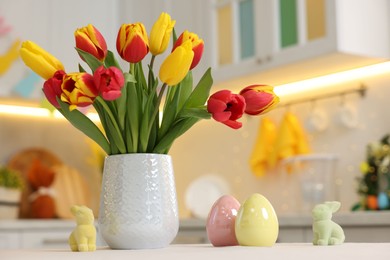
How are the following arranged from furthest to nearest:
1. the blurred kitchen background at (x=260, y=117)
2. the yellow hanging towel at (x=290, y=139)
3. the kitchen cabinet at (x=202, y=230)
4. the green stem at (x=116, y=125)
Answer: the yellow hanging towel at (x=290, y=139) < the blurred kitchen background at (x=260, y=117) < the kitchen cabinet at (x=202, y=230) < the green stem at (x=116, y=125)

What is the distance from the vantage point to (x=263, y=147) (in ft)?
11.8

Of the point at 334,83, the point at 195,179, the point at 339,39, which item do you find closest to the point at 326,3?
the point at 339,39

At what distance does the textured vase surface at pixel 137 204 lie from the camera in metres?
1.23

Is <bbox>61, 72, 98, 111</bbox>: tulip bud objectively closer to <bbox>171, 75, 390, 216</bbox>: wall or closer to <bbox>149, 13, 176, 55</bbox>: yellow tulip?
<bbox>149, 13, 176, 55</bbox>: yellow tulip

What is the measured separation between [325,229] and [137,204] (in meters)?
0.32

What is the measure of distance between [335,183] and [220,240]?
2.02 metres

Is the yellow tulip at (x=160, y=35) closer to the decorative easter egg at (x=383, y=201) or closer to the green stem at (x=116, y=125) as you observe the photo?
the green stem at (x=116, y=125)

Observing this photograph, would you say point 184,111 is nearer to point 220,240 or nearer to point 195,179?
point 220,240

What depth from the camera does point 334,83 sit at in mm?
3309

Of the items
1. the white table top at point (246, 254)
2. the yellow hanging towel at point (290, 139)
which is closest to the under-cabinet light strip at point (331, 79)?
the yellow hanging towel at point (290, 139)

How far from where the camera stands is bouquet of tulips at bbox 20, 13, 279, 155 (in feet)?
3.76

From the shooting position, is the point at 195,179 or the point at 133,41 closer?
the point at 133,41

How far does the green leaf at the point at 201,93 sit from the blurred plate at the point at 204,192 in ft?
8.35

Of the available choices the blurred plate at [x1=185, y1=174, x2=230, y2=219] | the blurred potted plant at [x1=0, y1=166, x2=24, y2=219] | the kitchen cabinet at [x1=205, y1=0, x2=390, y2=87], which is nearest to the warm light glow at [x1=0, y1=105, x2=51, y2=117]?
the blurred potted plant at [x1=0, y1=166, x2=24, y2=219]
